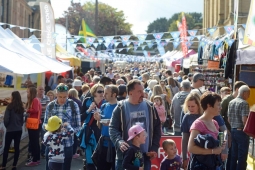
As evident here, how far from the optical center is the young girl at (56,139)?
6.44 metres

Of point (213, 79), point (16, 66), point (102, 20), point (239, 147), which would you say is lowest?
point (239, 147)

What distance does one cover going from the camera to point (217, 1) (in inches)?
1441

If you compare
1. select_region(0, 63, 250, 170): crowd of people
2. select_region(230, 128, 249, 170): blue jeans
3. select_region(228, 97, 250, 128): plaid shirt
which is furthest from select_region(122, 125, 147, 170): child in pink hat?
select_region(230, 128, 249, 170): blue jeans

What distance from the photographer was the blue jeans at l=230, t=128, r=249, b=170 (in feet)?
26.0

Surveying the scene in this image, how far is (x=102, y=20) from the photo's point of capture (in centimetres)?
8656

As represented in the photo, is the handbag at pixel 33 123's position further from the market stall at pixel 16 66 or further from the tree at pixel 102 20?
the tree at pixel 102 20

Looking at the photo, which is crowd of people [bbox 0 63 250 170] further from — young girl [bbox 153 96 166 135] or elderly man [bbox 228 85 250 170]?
young girl [bbox 153 96 166 135]

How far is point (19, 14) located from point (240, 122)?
40.6m

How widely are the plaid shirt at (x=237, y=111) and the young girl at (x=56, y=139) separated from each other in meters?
2.94

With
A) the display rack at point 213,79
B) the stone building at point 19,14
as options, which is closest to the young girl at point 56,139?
the display rack at point 213,79

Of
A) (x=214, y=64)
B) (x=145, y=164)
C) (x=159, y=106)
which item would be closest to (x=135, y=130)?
(x=145, y=164)

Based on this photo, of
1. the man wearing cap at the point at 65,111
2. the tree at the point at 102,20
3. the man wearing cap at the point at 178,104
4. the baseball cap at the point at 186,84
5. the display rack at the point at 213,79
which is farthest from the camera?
the tree at the point at 102,20

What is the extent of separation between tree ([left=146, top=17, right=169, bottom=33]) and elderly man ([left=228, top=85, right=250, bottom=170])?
16325cm

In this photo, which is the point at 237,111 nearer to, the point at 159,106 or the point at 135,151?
the point at 159,106
